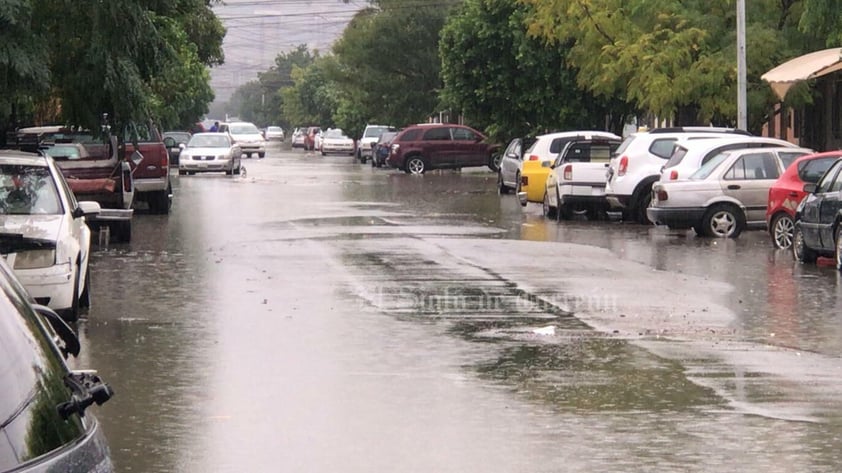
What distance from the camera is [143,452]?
8492mm

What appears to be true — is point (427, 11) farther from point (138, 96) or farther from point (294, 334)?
point (294, 334)

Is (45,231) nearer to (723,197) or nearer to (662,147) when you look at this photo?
(723,197)

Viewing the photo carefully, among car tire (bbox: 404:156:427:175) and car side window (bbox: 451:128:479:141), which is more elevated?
car side window (bbox: 451:128:479:141)

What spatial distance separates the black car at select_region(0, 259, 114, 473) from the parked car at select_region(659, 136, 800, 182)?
68.5 ft

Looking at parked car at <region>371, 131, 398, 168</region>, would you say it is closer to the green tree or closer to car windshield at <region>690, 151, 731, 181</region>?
the green tree

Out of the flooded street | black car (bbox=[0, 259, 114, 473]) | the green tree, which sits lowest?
the flooded street

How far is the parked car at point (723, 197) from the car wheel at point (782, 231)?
221cm

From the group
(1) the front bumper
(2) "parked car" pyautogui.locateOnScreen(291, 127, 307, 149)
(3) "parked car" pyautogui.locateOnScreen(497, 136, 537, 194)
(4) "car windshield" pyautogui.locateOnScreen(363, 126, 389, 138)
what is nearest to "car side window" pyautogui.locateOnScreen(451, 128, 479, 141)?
(3) "parked car" pyautogui.locateOnScreen(497, 136, 537, 194)

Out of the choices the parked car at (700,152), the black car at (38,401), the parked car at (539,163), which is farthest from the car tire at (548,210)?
the black car at (38,401)

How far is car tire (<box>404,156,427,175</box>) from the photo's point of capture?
55688 mm

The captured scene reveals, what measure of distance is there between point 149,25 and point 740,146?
33.6 ft

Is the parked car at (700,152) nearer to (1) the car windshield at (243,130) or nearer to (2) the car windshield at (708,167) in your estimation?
(2) the car windshield at (708,167)

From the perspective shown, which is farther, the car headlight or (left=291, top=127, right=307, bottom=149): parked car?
(left=291, top=127, right=307, bottom=149): parked car

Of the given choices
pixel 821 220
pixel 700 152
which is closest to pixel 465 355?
pixel 821 220
